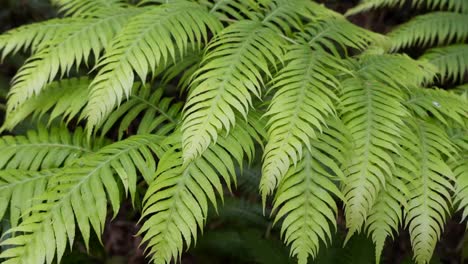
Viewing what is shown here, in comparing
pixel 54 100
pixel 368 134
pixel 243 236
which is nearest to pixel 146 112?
pixel 54 100

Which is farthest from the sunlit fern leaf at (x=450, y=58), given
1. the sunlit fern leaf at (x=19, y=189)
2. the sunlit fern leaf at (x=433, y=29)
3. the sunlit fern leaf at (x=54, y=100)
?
the sunlit fern leaf at (x=19, y=189)

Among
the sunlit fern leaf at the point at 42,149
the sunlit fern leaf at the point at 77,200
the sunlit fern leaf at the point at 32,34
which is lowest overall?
the sunlit fern leaf at the point at 42,149

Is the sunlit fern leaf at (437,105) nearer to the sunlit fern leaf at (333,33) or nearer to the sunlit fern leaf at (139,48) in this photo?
the sunlit fern leaf at (333,33)

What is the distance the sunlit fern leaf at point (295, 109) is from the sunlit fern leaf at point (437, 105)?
0.33m

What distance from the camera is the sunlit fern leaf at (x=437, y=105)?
70.7 inches

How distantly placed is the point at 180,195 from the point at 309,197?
1.32ft

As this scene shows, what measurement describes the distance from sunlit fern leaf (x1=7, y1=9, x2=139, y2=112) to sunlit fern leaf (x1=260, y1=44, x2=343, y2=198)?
2.29ft

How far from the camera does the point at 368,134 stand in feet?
5.23

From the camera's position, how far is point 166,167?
5.00ft

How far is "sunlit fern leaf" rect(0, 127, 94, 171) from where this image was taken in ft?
6.14

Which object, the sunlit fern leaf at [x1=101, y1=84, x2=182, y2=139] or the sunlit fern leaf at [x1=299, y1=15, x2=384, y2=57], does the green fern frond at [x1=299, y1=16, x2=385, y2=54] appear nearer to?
the sunlit fern leaf at [x1=299, y1=15, x2=384, y2=57]

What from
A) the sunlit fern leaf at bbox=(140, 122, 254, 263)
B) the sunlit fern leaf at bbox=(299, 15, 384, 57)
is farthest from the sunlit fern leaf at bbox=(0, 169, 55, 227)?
the sunlit fern leaf at bbox=(299, 15, 384, 57)

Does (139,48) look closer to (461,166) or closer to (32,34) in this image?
(32,34)

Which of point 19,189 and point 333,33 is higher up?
point 333,33
